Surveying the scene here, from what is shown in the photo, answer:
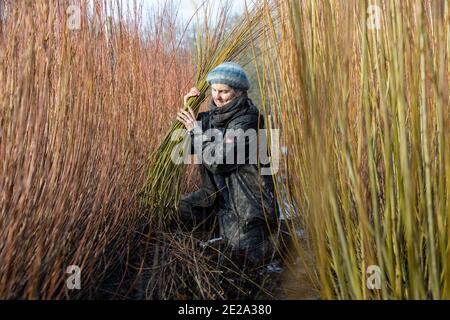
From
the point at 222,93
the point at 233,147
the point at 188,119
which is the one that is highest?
the point at 222,93

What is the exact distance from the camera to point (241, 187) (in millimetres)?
2082

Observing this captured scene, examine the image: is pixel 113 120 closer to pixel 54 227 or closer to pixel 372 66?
pixel 54 227

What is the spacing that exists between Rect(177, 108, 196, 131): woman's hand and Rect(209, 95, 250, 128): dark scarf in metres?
0.10

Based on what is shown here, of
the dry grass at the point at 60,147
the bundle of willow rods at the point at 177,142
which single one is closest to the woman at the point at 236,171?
the bundle of willow rods at the point at 177,142

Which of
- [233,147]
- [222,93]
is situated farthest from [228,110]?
[233,147]

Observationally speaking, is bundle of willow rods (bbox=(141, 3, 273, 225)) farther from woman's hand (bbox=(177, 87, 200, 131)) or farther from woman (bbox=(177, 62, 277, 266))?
woman (bbox=(177, 62, 277, 266))

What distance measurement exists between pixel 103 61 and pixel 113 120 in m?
0.22

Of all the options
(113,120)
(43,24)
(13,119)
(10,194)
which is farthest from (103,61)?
(10,194)

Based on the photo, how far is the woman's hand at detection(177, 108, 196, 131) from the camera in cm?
207

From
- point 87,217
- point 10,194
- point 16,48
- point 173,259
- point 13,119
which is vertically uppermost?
point 16,48

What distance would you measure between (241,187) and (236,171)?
8 cm

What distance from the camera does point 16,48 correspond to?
4.28 feet

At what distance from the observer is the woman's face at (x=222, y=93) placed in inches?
80.7

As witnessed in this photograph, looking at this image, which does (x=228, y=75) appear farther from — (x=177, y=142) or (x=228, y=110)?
(x=177, y=142)
